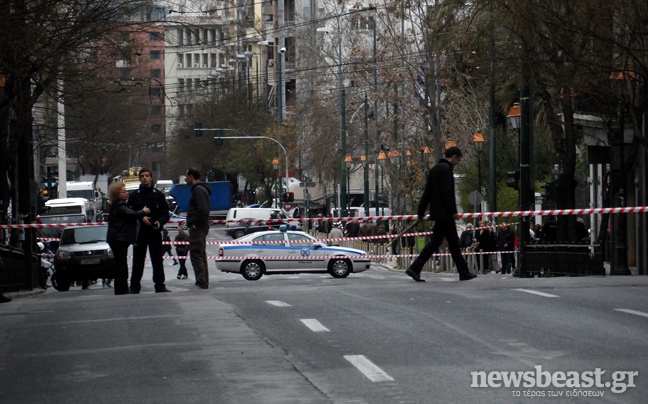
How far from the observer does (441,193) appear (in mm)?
16062

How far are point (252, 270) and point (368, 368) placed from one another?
23963 millimetres

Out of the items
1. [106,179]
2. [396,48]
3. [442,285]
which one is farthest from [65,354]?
[106,179]

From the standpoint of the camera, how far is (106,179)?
320 feet

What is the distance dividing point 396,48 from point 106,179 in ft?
185

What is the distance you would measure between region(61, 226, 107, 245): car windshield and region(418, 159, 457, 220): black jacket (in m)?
15.2

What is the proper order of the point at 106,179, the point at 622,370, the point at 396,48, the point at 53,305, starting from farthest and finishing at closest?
1. the point at 106,179
2. the point at 396,48
3. the point at 53,305
4. the point at 622,370

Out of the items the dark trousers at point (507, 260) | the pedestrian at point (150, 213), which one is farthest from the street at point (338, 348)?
the dark trousers at point (507, 260)

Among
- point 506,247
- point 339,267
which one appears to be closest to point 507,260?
point 506,247

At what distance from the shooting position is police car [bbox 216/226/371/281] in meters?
32.7

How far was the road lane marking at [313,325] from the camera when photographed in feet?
37.0

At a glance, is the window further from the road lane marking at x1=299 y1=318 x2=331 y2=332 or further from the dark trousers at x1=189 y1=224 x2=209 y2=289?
the road lane marking at x1=299 y1=318 x2=331 y2=332

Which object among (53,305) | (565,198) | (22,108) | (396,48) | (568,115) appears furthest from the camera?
(396,48)

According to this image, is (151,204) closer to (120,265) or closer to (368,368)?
(120,265)

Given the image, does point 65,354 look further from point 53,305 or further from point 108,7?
point 108,7
